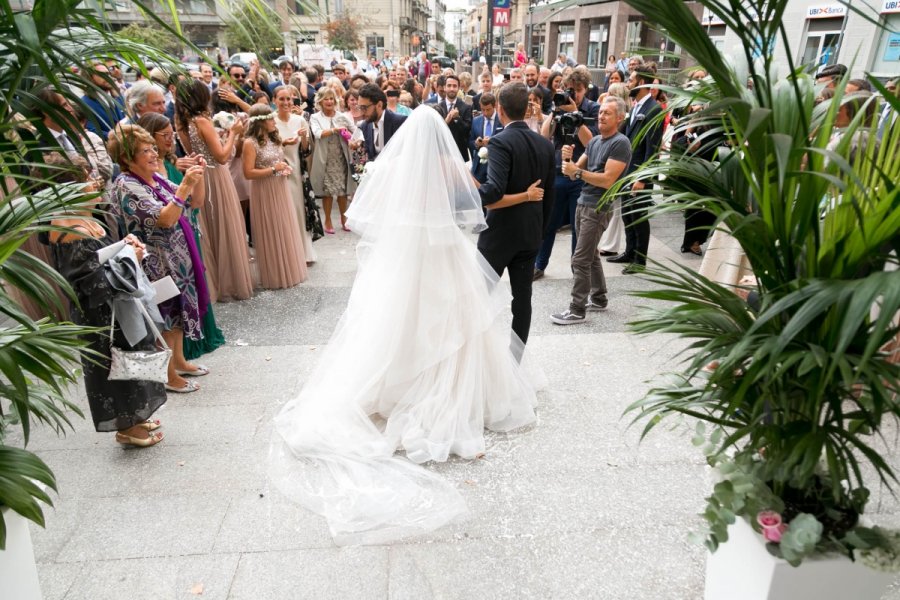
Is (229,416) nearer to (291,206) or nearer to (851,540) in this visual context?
(291,206)

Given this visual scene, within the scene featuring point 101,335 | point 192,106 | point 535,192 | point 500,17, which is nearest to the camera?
point 101,335

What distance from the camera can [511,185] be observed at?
160 inches

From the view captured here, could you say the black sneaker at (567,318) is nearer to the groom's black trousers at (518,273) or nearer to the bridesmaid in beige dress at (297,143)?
the groom's black trousers at (518,273)

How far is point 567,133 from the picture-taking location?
19.9 feet

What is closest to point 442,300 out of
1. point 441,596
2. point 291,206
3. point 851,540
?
point 441,596

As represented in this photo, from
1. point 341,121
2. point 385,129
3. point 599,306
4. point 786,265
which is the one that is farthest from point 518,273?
point 341,121

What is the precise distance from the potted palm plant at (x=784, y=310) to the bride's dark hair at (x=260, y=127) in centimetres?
464

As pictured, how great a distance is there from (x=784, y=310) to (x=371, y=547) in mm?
2132

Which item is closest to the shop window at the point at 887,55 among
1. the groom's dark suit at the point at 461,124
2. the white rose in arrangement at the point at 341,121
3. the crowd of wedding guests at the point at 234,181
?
the crowd of wedding guests at the point at 234,181

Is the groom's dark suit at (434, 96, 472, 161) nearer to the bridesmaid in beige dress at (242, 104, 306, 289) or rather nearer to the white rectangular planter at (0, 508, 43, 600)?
the bridesmaid in beige dress at (242, 104, 306, 289)

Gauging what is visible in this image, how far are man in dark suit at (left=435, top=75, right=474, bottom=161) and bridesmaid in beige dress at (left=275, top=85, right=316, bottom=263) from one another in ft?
7.01

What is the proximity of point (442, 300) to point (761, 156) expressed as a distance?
7.14 feet

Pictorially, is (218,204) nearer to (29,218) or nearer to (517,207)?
(517,207)

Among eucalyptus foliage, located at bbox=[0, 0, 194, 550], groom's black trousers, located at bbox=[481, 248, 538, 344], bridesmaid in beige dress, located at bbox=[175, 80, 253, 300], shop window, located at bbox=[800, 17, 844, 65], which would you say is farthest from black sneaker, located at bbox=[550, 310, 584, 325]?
shop window, located at bbox=[800, 17, 844, 65]
